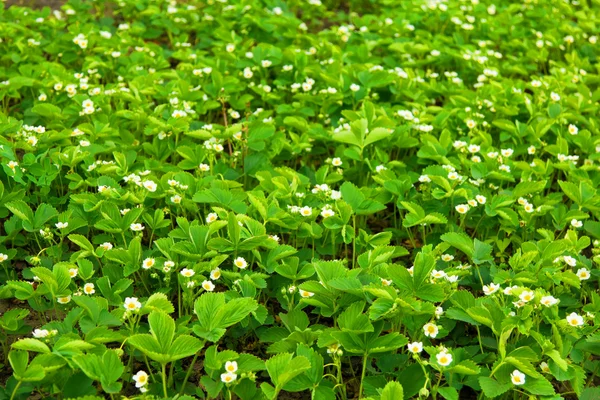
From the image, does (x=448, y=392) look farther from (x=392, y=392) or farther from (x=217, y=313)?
(x=217, y=313)

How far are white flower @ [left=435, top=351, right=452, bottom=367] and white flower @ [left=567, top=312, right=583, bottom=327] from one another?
56cm

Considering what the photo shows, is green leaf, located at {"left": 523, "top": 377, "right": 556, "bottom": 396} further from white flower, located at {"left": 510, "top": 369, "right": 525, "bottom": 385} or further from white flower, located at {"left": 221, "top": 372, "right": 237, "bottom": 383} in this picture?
white flower, located at {"left": 221, "top": 372, "right": 237, "bottom": 383}

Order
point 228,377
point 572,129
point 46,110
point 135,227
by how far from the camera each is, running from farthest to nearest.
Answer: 1. point 572,129
2. point 46,110
3. point 135,227
4. point 228,377

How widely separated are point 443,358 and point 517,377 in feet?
0.83

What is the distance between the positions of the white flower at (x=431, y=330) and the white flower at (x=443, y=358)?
125 millimetres

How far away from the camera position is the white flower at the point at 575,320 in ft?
8.25

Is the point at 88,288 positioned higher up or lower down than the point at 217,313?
lower down

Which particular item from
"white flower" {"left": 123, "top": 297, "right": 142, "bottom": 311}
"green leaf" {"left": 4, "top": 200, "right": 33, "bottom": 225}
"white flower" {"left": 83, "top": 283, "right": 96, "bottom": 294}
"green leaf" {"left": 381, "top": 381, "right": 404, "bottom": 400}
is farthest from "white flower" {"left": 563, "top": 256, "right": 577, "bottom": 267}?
"green leaf" {"left": 4, "top": 200, "right": 33, "bottom": 225}

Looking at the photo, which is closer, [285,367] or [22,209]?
[285,367]

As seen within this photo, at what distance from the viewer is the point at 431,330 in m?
2.44

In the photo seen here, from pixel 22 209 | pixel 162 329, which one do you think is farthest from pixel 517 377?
pixel 22 209

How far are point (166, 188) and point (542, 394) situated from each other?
1.79 meters

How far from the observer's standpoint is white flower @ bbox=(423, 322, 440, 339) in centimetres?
243

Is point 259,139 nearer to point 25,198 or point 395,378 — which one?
point 25,198
